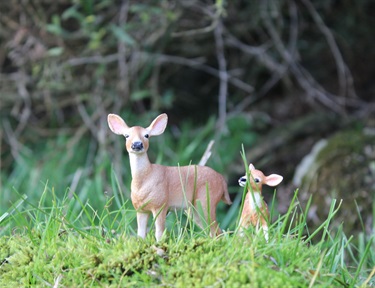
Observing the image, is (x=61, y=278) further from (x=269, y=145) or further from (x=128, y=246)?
(x=269, y=145)

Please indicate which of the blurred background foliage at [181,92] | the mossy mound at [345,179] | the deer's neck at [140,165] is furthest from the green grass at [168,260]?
the blurred background foliage at [181,92]

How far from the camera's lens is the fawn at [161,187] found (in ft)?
7.39

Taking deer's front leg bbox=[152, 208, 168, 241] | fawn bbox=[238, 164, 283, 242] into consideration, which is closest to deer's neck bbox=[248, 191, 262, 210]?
fawn bbox=[238, 164, 283, 242]

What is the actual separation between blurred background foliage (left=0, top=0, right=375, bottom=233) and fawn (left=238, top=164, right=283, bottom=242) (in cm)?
220

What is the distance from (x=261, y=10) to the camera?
5699 mm

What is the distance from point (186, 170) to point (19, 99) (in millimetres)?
3908

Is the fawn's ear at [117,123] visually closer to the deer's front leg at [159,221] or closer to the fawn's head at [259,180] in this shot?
the deer's front leg at [159,221]

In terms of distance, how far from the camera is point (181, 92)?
6.59 m

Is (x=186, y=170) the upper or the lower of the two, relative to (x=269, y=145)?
upper

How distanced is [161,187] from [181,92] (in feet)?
14.3

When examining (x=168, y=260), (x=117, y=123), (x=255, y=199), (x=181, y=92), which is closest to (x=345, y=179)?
(x=181, y=92)

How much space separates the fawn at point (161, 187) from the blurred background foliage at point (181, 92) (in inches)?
85.0

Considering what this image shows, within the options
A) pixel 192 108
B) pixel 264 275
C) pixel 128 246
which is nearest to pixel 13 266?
pixel 128 246

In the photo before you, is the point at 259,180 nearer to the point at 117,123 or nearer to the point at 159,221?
the point at 159,221
